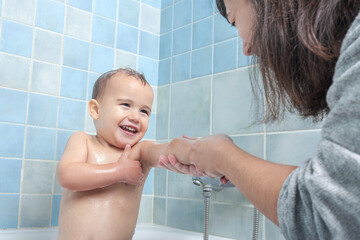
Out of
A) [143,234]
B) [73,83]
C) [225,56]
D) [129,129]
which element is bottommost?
[143,234]

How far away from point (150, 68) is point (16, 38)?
0.67 meters

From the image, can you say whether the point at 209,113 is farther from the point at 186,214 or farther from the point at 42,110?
the point at 42,110

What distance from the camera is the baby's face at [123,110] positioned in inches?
49.0

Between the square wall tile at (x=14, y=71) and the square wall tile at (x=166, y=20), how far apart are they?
733mm

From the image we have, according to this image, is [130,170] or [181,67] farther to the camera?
[181,67]

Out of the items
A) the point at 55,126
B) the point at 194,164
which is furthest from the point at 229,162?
the point at 55,126

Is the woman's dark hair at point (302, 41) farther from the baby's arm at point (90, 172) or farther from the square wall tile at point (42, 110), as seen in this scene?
the square wall tile at point (42, 110)

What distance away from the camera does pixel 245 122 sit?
4.91ft

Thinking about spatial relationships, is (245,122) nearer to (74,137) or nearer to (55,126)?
(74,137)

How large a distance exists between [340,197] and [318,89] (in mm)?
252

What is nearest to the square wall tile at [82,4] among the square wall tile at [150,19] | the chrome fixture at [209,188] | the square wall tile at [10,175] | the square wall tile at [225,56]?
the square wall tile at [150,19]

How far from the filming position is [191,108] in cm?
175

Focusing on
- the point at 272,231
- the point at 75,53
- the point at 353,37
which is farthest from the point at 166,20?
the point at 353,37

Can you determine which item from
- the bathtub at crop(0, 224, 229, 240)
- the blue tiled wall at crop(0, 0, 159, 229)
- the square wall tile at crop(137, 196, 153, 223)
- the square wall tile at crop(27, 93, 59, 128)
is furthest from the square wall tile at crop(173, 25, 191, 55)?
the bathtub at crop(0, 224, 229, 240)
